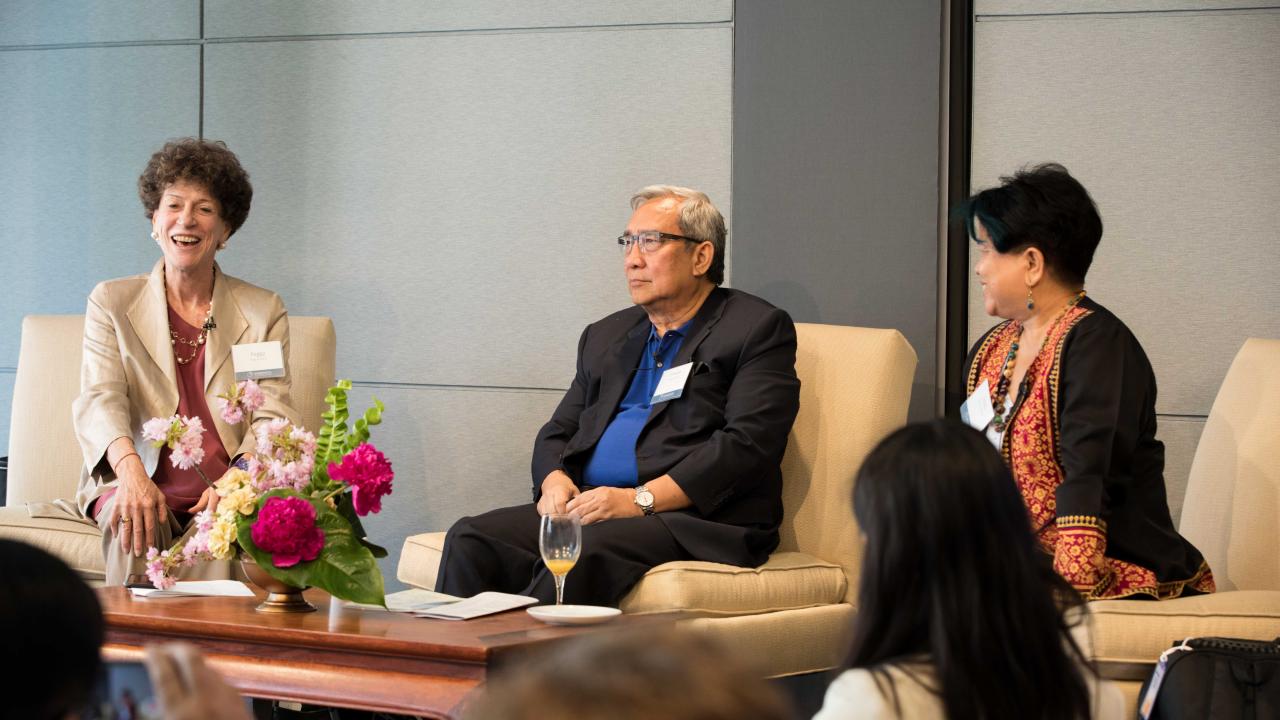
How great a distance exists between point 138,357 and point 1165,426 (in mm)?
2975

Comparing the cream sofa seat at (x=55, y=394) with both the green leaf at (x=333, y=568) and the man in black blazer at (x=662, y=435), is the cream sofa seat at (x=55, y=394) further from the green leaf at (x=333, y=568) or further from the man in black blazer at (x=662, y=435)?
the green leaf at (x=333, y=568)

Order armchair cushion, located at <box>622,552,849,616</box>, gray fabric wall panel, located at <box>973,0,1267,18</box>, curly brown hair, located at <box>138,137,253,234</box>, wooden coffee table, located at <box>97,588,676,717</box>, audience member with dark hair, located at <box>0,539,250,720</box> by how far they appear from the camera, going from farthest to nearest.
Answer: gray fabric wall panel, located at <box>973,0,1267,18</box> < curly brown hair, located at <box>138,137,253,234</box> < armchair cushion, located at <box>622,552,849,616</box> < wooden coffee table, located at <box>97,588,676,717</box> < audience member with dark hair, located at <box>0,539,250,720</box>

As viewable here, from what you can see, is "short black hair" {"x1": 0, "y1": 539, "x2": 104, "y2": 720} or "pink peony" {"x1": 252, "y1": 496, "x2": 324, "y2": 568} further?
"pink peony" {"x1": 252, "y1": 496, "x2": 324, "y2": 568}

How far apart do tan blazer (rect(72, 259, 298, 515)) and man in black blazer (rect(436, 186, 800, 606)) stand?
794 mm

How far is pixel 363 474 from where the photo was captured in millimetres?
2418

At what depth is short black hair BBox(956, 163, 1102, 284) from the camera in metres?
2.88

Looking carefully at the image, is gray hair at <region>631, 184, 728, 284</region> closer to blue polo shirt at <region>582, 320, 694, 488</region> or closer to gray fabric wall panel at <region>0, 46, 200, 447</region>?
blue polo shirt at <region>582, 320, 694, 488</region>

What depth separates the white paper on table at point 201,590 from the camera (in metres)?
2.64

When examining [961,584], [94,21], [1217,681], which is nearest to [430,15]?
[94,21]

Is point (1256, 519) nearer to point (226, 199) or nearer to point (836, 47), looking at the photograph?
point (836, 47)

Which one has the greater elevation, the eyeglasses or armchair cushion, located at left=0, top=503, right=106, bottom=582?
the eyeglasses

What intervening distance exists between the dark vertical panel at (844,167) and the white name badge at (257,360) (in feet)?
4.60

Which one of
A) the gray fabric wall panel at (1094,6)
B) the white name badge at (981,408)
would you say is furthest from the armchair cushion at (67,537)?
the gray fabric wall panel at (1094,6)

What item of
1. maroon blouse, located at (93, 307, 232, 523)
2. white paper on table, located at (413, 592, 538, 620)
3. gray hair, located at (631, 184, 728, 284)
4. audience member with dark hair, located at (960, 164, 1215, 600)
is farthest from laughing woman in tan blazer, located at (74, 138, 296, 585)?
audience member with dark hair, located at (960, 164, 1215, 600)
